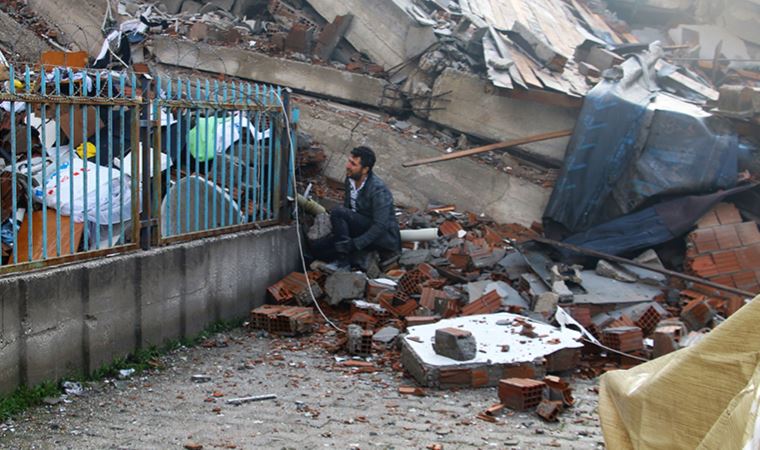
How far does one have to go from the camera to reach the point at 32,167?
6.41 meters

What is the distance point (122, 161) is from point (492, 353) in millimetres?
3409

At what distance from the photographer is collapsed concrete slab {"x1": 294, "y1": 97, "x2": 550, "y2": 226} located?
35.3ft

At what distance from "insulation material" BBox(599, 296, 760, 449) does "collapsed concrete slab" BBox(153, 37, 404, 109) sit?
9.21 metres

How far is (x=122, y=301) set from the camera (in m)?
6.50

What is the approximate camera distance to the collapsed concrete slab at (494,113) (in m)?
10.8

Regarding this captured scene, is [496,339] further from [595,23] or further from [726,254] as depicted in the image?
[595,23]

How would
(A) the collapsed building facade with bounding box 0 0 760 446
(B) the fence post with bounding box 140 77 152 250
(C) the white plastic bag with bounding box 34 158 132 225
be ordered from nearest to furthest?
(C) the white plastic bag with bounding box 34 158 132 225 < (B) the fence post with bounding box 140 77 152 250 < (A) the collapsed building facade with bounding box 0 0 760 446

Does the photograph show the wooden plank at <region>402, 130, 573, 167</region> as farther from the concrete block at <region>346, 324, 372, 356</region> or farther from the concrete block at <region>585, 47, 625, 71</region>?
the concrete block at <region>346, 324, 372, 356</region>

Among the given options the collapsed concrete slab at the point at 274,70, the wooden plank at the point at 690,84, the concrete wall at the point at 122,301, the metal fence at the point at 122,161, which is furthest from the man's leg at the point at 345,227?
the wooden plank at the point at 690,84

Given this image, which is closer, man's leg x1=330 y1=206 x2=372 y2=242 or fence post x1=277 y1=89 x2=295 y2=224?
fence post x1=277 y1=89 x2=295 y2=224

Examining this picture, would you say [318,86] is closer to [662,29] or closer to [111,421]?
[111,421]

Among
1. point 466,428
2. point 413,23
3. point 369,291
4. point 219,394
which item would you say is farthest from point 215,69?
point 466,428

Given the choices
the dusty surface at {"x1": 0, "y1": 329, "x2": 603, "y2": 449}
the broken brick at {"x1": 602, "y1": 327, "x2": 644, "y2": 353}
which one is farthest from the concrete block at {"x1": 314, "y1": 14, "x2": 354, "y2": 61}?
the broken brick at {"x1": 602, "y1": 327, "x2": 644, "y2": 353}

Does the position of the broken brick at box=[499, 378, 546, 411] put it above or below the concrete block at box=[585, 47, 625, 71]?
below
